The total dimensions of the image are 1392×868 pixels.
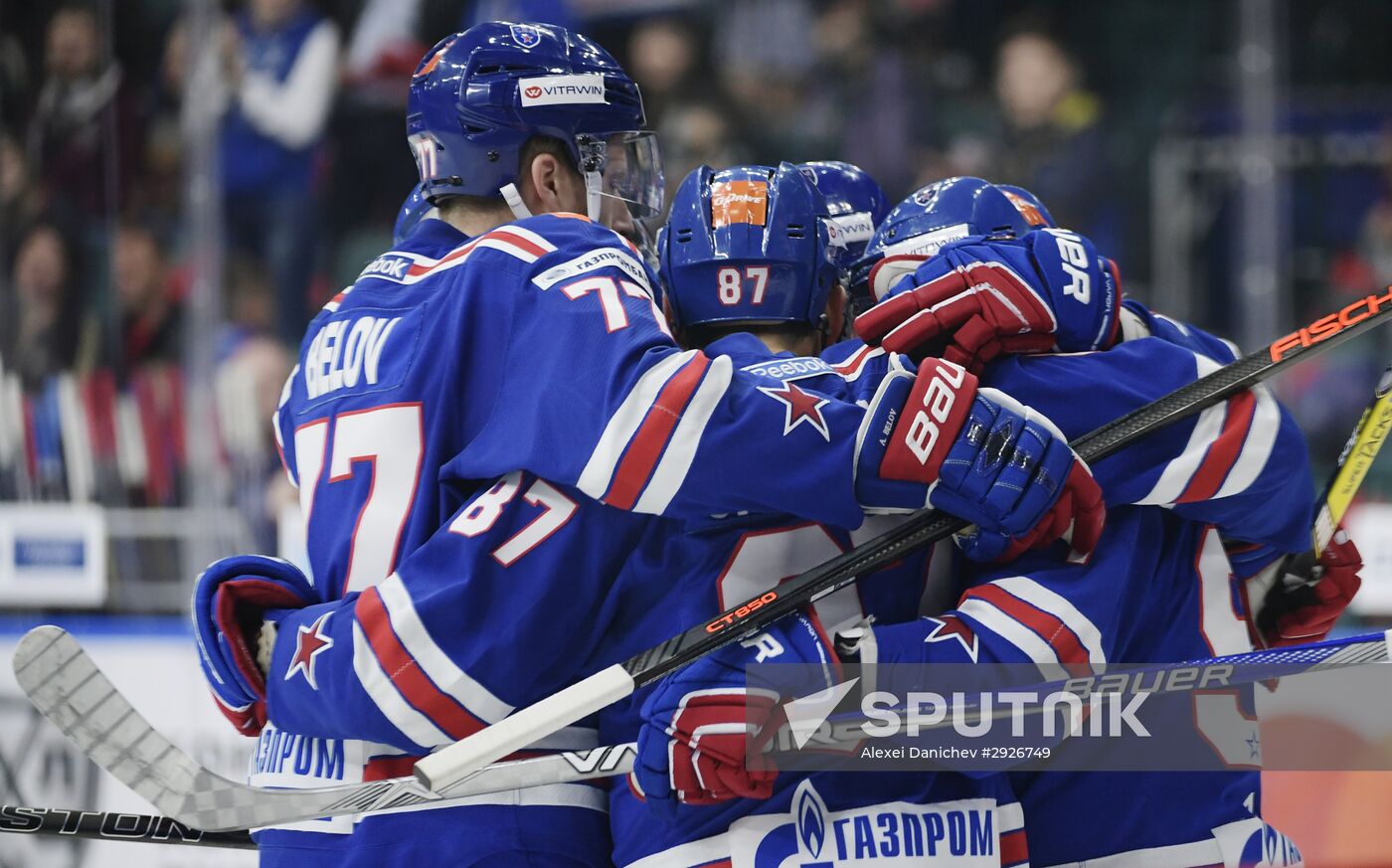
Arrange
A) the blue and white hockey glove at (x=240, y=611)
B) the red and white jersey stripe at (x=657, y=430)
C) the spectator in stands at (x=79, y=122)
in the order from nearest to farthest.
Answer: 1. the red and white jersey stripe at (x=657, y=430)
2. the blue and white hockey glove at (x=240, y=611)
3. the spectator in stands at (x=79, y=122)

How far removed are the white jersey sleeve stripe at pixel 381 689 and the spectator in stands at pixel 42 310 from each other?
310cm

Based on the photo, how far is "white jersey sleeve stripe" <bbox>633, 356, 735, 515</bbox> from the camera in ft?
5.62

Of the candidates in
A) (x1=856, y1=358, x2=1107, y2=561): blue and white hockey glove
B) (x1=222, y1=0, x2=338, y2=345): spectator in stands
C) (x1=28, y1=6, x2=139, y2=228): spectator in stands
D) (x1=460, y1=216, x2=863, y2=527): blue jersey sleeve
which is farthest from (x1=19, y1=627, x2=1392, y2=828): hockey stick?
(x1=28, y1=6, x2=139, y2=228): spectator in stands

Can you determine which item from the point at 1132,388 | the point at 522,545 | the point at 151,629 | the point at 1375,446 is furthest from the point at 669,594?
the point at 151,629

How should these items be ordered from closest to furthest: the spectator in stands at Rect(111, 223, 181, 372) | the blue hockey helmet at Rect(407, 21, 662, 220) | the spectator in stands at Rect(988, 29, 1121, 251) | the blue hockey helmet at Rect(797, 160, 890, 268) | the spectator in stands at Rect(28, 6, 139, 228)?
the blue hockey helmet at Rect(407, 21, 662, 220) < the blue hockey helmet at Rect(797, 160, 890, 268) < the spectator in stands at Rect(988, 29, 1121, 251) < the spectator in stands at Rect(111, 223, 181, 372) < the spectator in stands at Rect(28, 6, 139, 228)

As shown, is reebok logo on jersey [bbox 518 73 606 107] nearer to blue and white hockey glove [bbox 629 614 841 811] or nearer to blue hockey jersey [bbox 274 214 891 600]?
blue hockey jersey [bbox 274 214 891 600]

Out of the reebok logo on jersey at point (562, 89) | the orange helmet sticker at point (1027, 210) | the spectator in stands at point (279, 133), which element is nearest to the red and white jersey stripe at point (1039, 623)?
the orange helmet sticker at point (1027, 210)

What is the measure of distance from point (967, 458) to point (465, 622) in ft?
1.88

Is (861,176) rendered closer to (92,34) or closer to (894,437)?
(894,437)

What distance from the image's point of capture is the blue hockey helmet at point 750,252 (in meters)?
1.97

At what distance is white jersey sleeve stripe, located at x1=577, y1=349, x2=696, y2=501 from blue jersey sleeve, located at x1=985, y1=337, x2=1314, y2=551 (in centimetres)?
42

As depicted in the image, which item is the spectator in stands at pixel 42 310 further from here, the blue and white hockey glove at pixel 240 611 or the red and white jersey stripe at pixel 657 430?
the red and white jersey stripe at pixel 657 430

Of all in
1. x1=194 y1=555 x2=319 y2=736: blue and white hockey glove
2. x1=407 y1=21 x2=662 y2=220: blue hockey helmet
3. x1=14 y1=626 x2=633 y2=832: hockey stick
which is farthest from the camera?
x1=407 y1=21 x2=662 y2=220: blue hockey helmet

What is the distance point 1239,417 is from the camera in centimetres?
188
